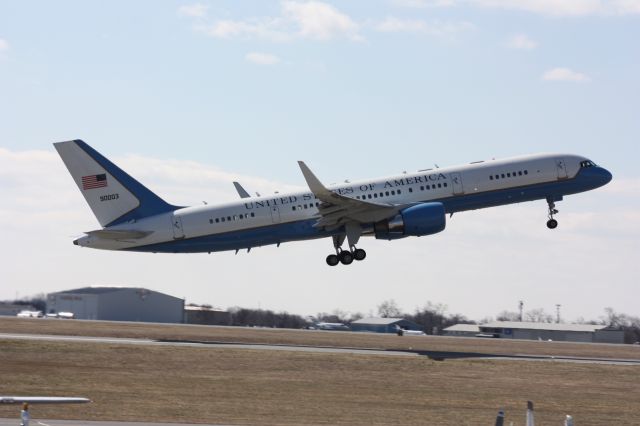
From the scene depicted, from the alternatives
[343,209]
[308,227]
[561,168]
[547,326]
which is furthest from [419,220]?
[547,326]

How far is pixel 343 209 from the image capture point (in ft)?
204

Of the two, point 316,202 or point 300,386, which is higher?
point 316,202

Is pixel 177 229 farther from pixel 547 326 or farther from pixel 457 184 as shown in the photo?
pixel 547 326

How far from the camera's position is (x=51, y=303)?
448ft

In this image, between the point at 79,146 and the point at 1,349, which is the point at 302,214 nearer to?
the point at 79,146

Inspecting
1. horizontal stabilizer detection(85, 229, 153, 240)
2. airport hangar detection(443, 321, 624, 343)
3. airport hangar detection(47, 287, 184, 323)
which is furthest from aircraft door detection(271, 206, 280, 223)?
airport hangar detection(443, 321, 624, 343)

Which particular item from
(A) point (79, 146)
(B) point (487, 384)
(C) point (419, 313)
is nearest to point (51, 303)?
(C) point (419, 313)

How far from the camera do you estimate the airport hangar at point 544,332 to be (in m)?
138

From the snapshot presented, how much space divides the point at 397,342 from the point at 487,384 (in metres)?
28.4

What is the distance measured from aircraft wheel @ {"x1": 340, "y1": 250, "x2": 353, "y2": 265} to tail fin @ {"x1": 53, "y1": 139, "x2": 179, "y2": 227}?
12.4 m

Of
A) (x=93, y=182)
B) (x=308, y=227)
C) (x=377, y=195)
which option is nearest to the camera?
(x=93, y=182)

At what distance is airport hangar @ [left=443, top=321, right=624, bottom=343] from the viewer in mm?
137500

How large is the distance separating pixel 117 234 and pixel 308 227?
490 inches

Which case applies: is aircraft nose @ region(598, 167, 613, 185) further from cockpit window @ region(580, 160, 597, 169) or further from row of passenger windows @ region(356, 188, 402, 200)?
row of passenger windows @ region(356, 188, 402, 200)
